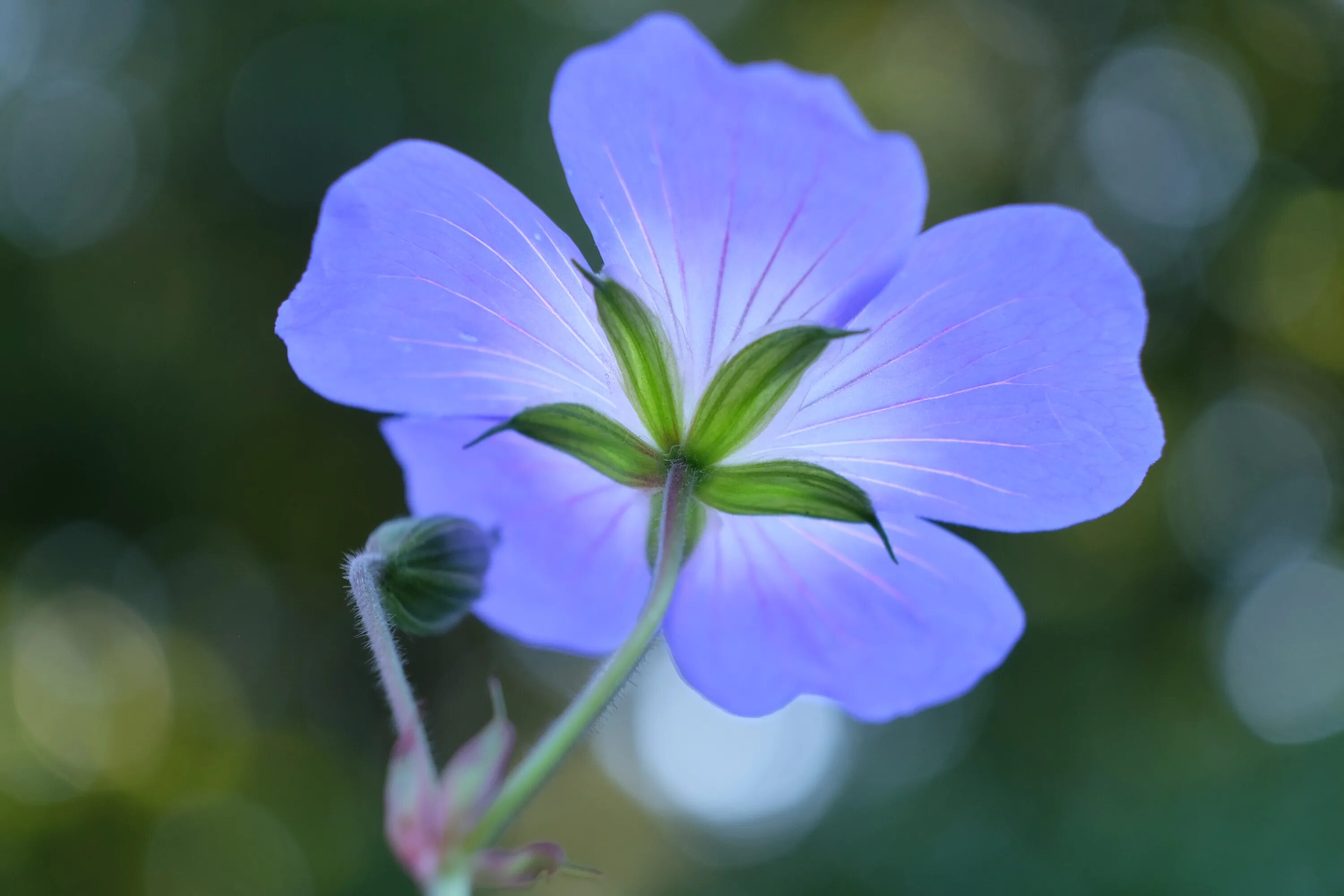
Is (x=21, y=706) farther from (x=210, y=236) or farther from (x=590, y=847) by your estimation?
(x=590, y=847)

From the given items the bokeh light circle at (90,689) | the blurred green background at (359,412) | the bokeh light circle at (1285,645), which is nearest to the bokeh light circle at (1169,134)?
the blurred green background at (359,412)

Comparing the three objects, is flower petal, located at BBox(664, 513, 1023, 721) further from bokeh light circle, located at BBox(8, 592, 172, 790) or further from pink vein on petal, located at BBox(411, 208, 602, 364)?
bokeh light circle, located at BBox(8, 592, 172, 790)

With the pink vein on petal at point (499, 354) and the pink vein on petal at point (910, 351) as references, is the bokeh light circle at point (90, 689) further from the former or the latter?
the pink vein on petal at point (910, 351)

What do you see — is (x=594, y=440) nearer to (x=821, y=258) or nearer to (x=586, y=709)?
(x=821, y=258)

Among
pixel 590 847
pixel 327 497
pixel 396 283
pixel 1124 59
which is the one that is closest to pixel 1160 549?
pixel 1124 59

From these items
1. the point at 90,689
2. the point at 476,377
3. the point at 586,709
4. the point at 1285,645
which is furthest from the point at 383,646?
the point at 90,689

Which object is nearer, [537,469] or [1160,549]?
[537,469]
